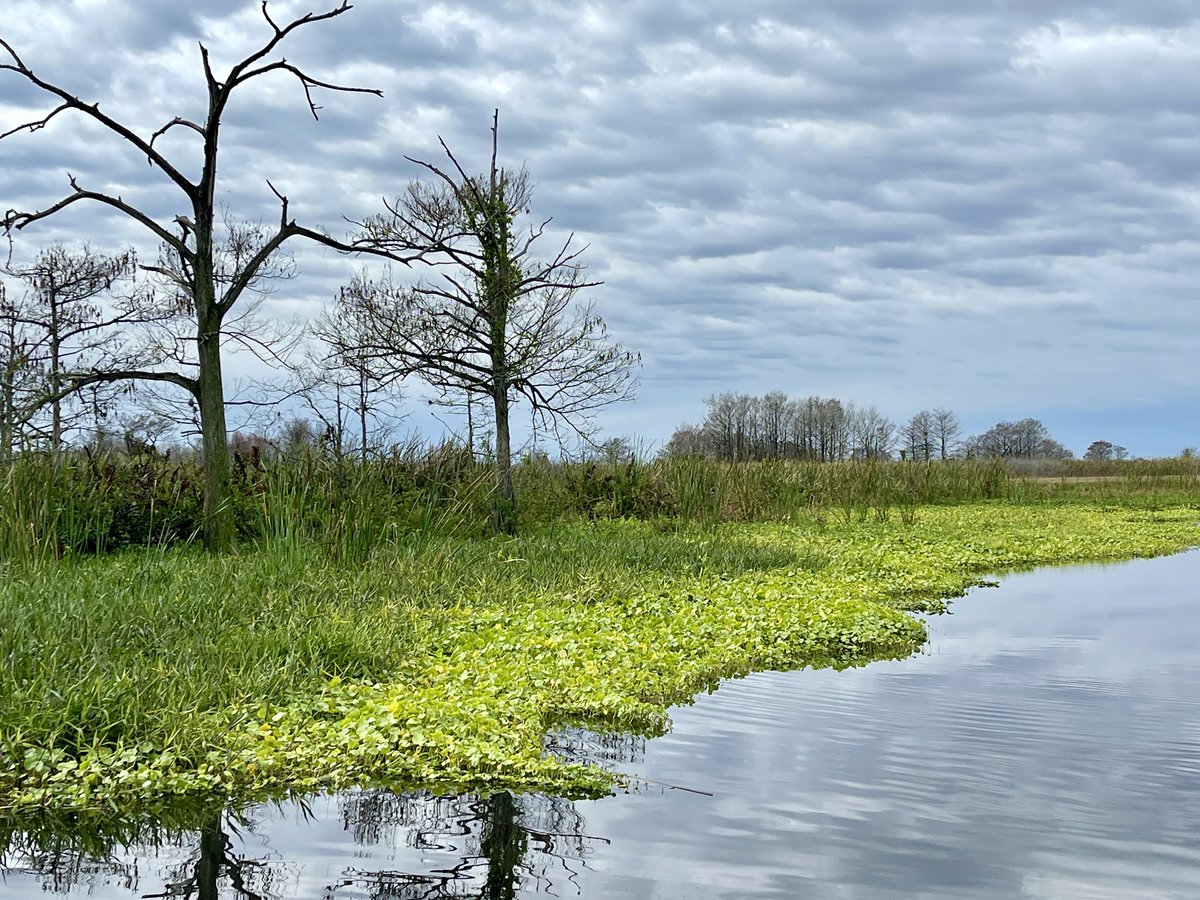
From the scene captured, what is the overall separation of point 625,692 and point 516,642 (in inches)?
42.8

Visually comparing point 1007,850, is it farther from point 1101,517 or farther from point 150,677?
point 1101,517

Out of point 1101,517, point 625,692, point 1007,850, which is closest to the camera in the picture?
point 1007,850

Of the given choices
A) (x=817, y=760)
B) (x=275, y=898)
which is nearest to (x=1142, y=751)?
(x=817, y=760)

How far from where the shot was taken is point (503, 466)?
13.7 metres

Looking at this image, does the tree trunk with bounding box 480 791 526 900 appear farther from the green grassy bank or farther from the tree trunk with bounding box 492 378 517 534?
the tree trunk with bounding box 492 378 517 534

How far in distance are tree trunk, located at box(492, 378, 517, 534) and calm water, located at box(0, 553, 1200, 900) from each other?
24.8ft

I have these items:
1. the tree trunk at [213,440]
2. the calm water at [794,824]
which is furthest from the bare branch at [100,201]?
the calm water at [794,824]

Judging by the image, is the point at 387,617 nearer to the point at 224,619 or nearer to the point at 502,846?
the point at 224,619

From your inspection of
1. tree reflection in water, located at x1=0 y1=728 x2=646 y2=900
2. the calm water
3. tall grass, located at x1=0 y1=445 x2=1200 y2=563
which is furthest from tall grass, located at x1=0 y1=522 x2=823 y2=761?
the calm water

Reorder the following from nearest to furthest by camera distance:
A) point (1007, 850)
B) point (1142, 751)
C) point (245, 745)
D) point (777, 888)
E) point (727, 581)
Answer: point (777, 888) < point (1007, 850) < point (245, 745) < point (1142, 751) < point (727, 581)

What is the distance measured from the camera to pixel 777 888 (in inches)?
141

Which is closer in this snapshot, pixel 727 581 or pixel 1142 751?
pixel 1142 751

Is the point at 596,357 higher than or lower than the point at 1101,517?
higher

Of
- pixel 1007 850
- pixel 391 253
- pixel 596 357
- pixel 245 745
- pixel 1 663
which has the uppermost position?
pixel 391 253
